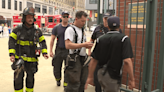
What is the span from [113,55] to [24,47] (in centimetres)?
213

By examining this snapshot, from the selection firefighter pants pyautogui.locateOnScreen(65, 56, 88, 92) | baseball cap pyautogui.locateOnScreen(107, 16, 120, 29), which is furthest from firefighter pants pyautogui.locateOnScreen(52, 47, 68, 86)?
baseball cap pyautogui.locateOnScreen(107, 16, 120, 29)

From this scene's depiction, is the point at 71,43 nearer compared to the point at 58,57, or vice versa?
the point at 71,43

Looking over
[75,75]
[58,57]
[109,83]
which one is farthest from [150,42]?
[58,57]

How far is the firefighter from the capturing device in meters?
3.74

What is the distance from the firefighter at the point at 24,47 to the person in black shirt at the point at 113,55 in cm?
171

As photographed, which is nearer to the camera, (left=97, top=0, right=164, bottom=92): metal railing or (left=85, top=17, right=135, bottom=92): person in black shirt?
(left=85, top=17, right=135, bottom=92): person in black shirt

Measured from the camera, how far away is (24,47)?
381 cm

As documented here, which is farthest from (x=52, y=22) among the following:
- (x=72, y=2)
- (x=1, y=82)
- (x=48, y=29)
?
(x=72, y=2)

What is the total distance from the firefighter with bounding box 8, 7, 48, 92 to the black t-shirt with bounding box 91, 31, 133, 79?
5.71 feet

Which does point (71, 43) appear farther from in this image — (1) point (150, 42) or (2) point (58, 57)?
(2) point (58, 57)

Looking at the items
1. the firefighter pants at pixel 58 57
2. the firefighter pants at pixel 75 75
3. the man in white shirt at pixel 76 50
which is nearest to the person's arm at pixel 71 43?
the man in white shirt at pixel 76 50

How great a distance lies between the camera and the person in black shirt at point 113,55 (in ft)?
8.19

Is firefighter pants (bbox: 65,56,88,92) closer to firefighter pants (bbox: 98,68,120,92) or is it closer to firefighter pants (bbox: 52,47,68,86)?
firefighter pants (bbox: 98,68,120,92)

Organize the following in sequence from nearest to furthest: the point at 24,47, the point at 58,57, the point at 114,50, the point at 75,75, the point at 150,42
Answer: the point at 114,50
the point at 150,42
the point at 75,75
the point at 24,47
the point at 58,57
